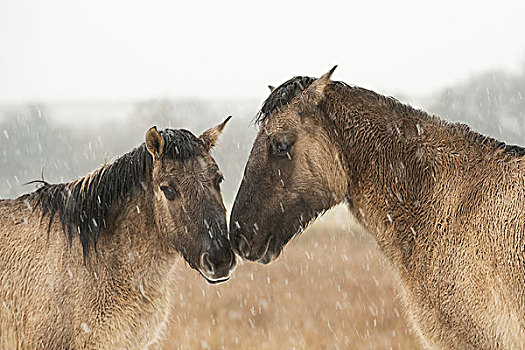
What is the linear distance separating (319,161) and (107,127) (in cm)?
1717

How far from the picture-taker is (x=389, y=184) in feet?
12.0

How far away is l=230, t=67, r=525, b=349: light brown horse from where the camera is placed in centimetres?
324

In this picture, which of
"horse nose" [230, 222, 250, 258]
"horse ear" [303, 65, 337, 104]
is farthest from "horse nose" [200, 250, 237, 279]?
"horse ear" [303, 65, 337, 104]

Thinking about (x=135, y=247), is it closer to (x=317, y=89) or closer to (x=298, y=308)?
(x=317, y=89)

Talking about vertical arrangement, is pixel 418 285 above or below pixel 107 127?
above

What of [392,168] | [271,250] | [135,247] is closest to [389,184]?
[392,168]

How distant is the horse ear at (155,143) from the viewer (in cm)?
413

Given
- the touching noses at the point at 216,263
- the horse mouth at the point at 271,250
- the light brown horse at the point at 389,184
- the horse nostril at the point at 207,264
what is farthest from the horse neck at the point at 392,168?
the horse nostril at the point at 207,264

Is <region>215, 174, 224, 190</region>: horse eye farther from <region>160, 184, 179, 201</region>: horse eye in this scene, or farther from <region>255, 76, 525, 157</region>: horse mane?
<region>255, 76, 525, 157</region>: horse mane

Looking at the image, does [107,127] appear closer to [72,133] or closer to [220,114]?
[72,133]

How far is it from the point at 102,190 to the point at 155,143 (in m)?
0.71

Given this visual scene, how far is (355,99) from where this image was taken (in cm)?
385

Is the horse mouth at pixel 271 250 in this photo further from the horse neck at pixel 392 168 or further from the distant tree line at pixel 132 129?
the distant tree line at pixel 132 129

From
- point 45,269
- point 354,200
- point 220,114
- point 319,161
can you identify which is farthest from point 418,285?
point 220,114
